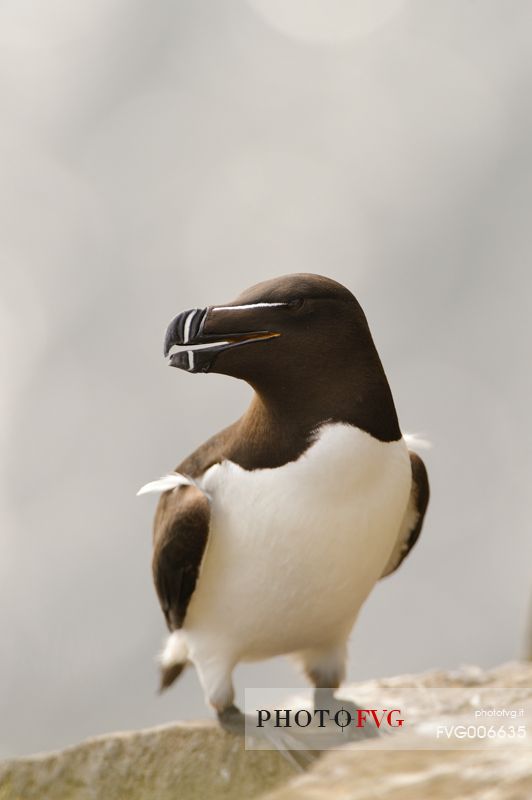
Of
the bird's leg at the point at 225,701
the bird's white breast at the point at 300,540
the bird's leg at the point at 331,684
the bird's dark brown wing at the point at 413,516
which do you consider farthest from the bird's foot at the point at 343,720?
the bird's dark brown wing at the point at 413,516

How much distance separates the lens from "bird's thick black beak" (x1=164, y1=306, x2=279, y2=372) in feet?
12.3

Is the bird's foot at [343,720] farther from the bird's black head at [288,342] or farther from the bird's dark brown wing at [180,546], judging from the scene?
the bird's black head at [288,342]

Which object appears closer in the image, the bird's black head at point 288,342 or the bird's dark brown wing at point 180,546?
the bird's black head at point 288,342

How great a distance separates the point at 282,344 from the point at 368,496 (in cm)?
69

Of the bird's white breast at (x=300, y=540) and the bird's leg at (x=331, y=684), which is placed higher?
the bird's white breast at (x=300, y=540)

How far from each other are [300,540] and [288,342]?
0.76 metres

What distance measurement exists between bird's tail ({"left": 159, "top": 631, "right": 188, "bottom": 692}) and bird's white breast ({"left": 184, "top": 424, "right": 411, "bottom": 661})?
0.28 m

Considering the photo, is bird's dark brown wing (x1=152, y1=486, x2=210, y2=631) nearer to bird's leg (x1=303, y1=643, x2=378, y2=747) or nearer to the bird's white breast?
the bird's white breast

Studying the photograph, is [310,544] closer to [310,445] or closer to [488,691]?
[310,445]

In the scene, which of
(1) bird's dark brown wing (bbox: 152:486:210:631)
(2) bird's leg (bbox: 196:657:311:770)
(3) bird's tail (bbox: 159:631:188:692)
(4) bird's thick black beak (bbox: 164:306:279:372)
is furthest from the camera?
(3) bird's tail (bbox: 159:631:188:692)

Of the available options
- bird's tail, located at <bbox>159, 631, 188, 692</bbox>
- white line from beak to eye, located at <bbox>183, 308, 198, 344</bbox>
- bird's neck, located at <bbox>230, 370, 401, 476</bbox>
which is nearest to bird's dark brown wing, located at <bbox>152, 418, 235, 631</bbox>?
bird's tail, located at <bbox>159, 631, 188, 692</bbox>

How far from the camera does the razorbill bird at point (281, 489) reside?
377cm

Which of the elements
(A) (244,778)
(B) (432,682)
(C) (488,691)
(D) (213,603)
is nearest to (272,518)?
(D) (213,603)

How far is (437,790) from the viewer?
242 centimetres
